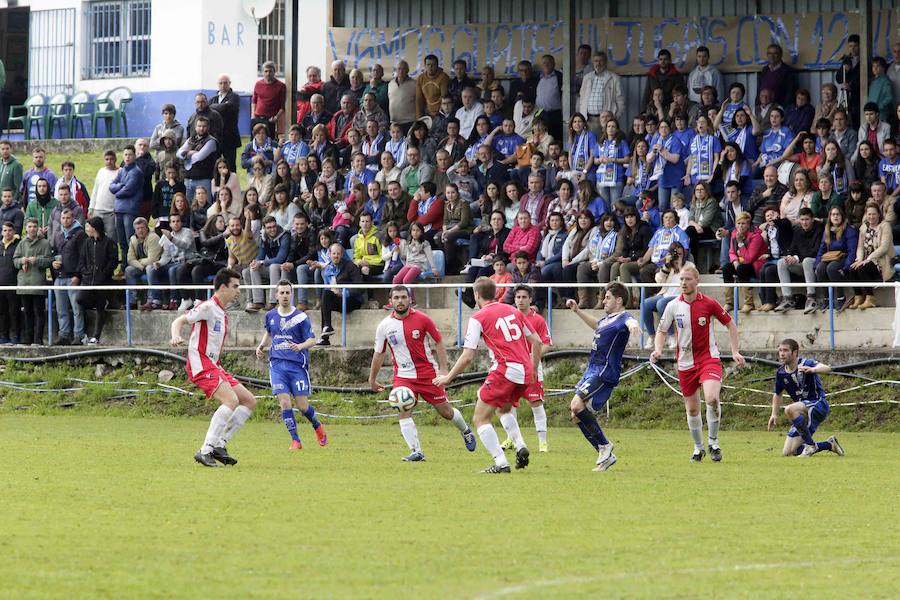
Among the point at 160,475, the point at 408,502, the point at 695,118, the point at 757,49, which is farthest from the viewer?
the point at 757,49

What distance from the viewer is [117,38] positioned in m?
44.8

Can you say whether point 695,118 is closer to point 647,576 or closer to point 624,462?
point 624,462

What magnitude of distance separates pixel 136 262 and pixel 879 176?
461 inches

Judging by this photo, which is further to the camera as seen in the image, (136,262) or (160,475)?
(136,262)

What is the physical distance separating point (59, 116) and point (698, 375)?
101 feet

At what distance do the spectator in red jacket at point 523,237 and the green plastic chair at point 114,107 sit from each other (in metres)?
21.6

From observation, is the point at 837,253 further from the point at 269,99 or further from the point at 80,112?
the point at 80,112

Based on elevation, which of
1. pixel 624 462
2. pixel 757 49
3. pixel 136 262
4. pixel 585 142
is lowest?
pixel 624 462

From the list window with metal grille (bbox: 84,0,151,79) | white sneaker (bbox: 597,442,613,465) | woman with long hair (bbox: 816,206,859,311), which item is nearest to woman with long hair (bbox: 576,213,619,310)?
woman with long hair (bbox: 816,206,859,311)

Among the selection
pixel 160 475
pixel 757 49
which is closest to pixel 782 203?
pixel 757 49

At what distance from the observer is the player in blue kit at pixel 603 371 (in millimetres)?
14820

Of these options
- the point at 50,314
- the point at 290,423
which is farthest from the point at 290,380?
the point at 50,314

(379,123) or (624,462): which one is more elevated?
(379,123)

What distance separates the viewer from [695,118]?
24016mm
